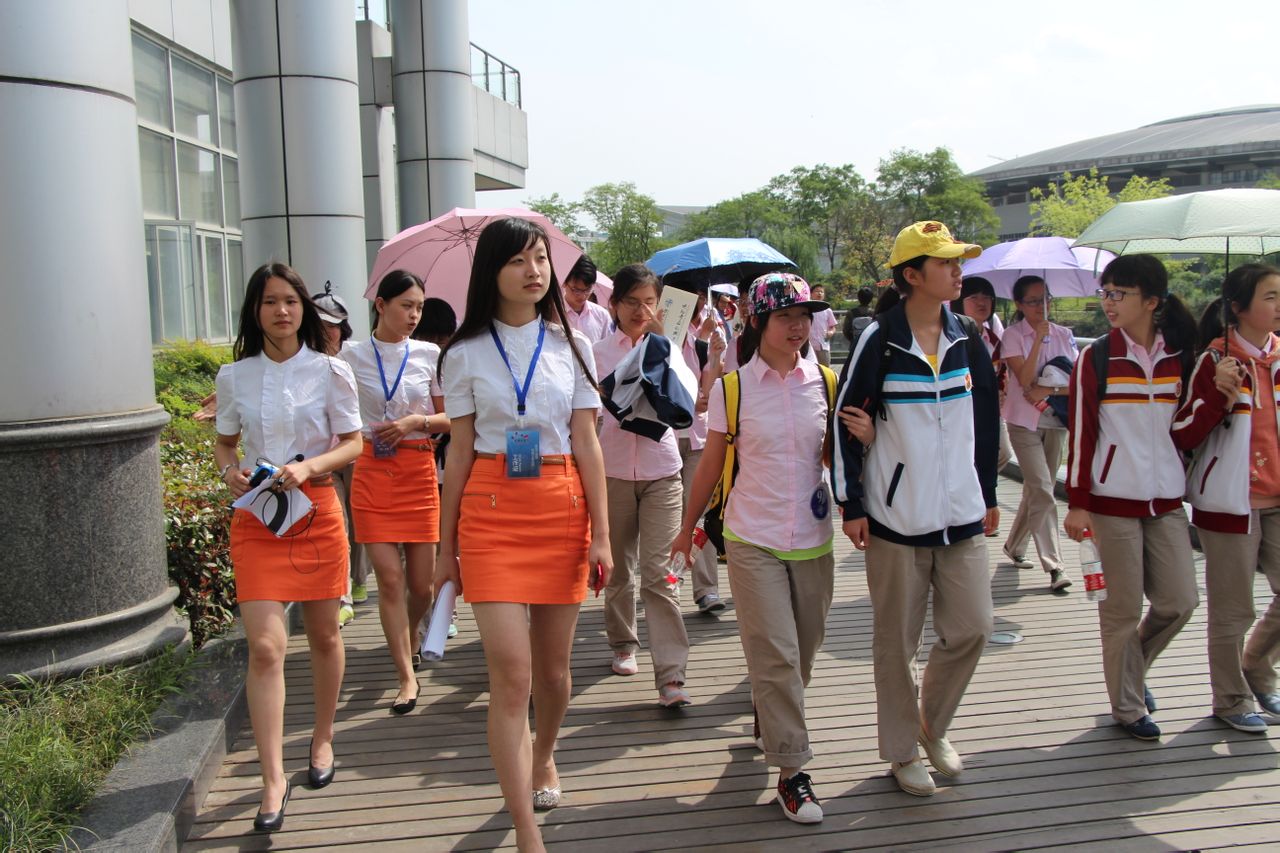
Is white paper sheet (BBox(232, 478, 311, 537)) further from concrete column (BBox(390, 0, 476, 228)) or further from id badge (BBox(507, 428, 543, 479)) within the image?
concrete column (BBox(390, 0, 476, 228))

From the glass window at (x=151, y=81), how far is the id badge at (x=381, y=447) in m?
10.2

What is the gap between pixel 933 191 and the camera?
6619 cm

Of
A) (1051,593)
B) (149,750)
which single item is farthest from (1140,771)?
(149,750)

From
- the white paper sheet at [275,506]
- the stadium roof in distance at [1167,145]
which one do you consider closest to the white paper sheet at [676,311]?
the white paper sheet at [275,506]

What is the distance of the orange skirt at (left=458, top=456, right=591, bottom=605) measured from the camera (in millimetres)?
3432

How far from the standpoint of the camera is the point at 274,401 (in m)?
4.01

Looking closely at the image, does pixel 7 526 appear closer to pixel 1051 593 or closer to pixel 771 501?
pixel 771 501

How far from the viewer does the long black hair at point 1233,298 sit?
4.60m

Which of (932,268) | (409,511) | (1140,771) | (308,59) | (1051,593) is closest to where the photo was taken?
(932,268)

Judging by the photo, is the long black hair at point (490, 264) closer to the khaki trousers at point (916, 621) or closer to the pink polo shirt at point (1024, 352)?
the khaki trousers at point (916, 621)

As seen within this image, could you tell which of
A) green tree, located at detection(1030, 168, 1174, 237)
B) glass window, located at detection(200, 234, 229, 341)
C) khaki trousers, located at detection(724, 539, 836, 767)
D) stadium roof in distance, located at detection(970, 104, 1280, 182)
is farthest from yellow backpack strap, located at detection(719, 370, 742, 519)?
stadium roof in distance, located at detection(970, 104, 1280, 182)

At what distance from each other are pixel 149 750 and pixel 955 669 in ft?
10.2

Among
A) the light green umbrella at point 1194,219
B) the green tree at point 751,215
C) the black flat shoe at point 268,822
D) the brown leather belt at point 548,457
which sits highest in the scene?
the green tree at point 751,215

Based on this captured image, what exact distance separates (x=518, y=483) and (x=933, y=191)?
6716 cm
